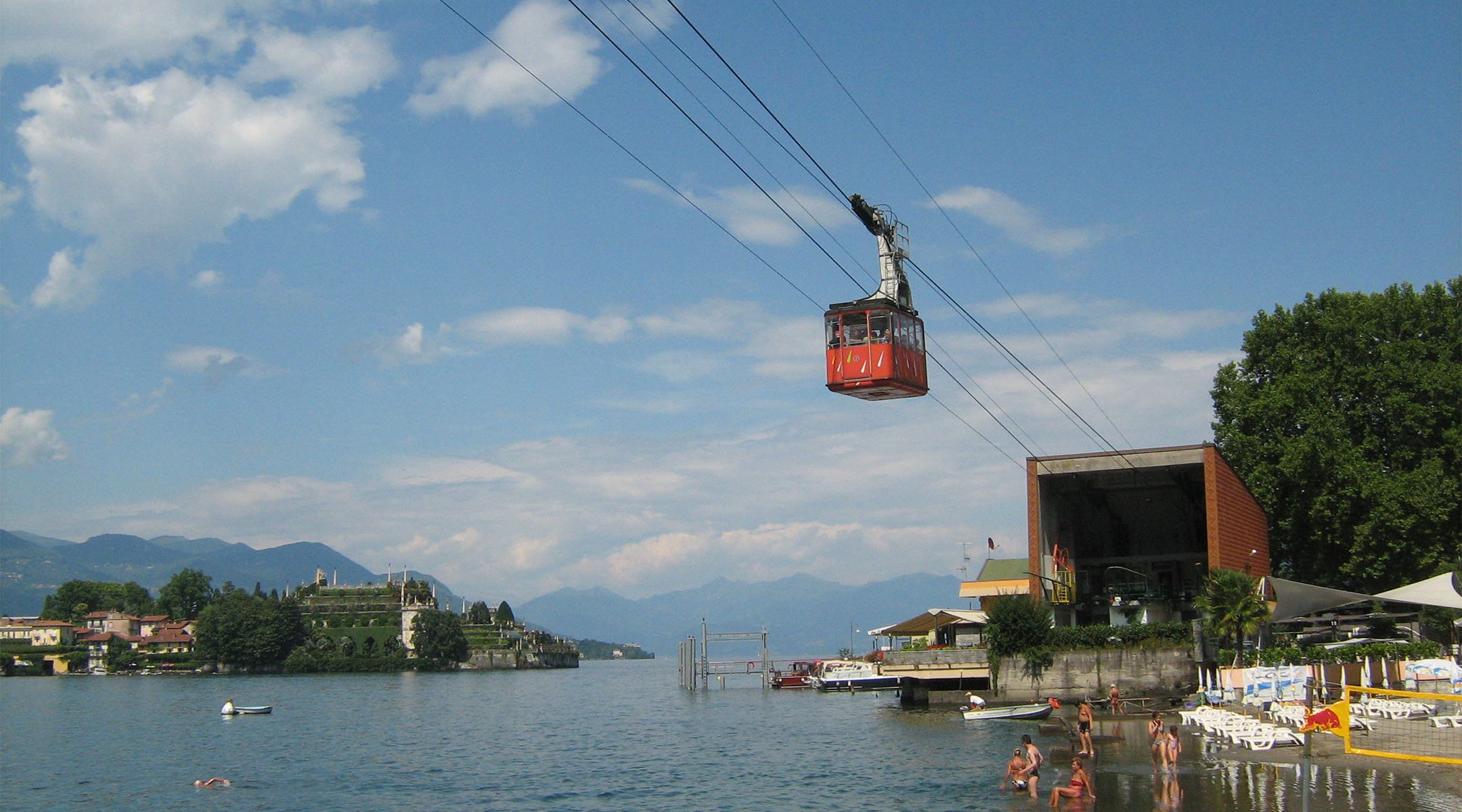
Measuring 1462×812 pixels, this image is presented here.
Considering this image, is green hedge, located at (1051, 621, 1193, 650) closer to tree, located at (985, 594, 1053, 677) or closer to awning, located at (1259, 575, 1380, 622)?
tree, located at (985, 594, 1053, 677)

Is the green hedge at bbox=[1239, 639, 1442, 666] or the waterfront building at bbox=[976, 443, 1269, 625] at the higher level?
the waterfront building at bbox=[976, 443, 1269, 625]

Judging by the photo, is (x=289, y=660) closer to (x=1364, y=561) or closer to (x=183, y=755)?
(x=183, y=755)

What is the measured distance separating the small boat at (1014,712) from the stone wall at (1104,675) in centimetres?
134

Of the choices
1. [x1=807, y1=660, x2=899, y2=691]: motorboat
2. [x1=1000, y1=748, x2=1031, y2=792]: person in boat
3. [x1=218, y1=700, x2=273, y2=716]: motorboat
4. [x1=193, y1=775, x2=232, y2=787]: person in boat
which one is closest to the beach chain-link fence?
[x1=1000, y1=748, x2=1031, y2=792]: person in boat

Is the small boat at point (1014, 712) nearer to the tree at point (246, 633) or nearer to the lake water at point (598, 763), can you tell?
the lake water at point (598, 763)

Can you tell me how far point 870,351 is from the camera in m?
29.1

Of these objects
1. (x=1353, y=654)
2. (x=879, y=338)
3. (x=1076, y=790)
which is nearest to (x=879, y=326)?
(x=879, y=338)

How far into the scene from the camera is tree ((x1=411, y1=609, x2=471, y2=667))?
7298 inches

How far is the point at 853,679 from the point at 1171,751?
62.6 m

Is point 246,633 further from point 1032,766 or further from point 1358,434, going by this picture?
point 1032,766

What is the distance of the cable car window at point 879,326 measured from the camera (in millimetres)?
29188

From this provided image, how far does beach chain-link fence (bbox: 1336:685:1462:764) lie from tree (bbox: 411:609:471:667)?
551 ft

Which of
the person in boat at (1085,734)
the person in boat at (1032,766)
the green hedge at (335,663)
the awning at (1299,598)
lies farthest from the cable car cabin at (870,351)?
the green hedge at (335,663)

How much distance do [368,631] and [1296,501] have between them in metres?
154
